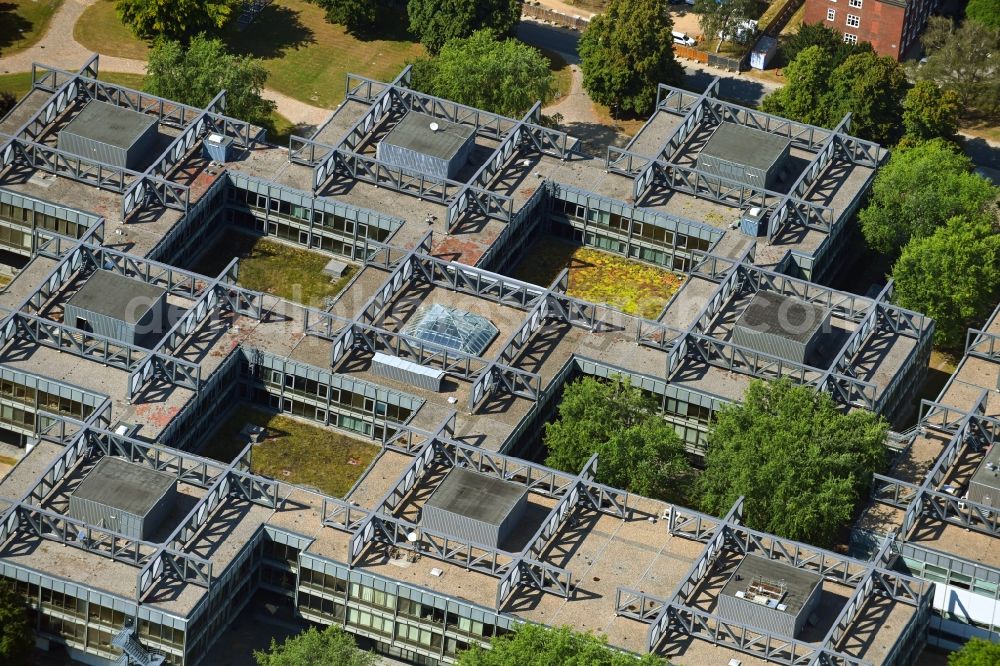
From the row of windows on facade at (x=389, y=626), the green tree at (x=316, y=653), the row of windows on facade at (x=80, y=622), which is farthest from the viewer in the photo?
the row of windows on facade at (x=389, y=626)

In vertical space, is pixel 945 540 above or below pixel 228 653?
above

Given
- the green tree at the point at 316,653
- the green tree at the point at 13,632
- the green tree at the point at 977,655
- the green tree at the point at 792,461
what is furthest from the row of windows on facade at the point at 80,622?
the green tree at the point at 977,655

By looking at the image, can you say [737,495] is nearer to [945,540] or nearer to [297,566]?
[945,540]

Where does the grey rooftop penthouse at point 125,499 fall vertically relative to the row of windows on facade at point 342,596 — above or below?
above

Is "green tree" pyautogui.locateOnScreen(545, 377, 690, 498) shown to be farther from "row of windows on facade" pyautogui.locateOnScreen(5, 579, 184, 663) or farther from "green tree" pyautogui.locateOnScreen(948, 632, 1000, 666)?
"row of windows on facade" pyautogui.locateOnScreen(5, 579, 184, 663)

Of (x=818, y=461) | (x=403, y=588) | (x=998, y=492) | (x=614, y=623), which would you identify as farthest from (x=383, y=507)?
(x=998, y=492)

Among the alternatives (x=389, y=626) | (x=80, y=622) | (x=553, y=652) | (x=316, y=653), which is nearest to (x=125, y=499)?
(x=80, y=622)

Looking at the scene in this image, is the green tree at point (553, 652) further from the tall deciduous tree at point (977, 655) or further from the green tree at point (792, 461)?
the tall deciduous tree at point (977, 655)
